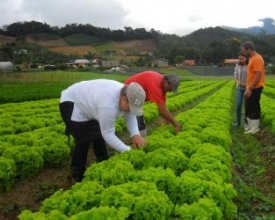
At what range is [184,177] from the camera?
5.26 metres

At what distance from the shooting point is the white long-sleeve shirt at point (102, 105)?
548cm

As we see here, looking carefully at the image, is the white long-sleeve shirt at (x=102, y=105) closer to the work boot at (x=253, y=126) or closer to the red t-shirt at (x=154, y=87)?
the red t-shirt at (x=154, y=87)

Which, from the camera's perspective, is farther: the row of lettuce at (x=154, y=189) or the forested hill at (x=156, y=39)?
the forested hill at (x=156, y=39)

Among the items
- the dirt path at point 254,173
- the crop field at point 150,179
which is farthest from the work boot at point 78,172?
the dirt path at point 254,173

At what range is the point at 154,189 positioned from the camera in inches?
182

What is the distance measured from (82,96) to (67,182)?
201cm

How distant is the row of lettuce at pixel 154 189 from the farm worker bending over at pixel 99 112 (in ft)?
1.49

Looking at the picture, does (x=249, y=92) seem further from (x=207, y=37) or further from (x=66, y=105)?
(x=207, y=37)

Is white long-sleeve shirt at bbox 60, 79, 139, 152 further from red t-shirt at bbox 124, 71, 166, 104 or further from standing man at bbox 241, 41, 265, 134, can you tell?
standing man at bbox 241, 41, 265, 134

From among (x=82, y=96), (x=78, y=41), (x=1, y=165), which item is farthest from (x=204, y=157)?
(x=78, y=41)

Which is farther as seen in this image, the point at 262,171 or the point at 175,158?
Answer: the point at 262,171

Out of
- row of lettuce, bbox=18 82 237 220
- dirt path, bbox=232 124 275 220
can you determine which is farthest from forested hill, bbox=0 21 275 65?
row of lettuce, bbox=18 82 237 220

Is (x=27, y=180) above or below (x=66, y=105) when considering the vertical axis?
below

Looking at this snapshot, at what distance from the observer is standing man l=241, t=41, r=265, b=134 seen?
11.1 meters
